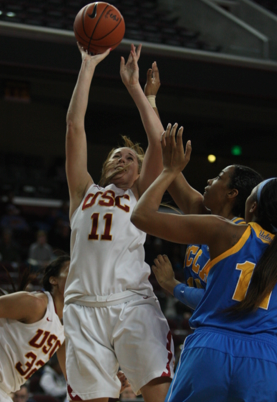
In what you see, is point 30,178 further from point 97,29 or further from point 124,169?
point 124,169

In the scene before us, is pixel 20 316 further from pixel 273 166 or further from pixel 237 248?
pixel 273 166

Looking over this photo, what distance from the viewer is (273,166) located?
804 cm

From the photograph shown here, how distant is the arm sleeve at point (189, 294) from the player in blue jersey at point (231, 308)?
0.35 m

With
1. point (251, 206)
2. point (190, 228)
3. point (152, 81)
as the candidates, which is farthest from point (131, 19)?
point (190, 228)

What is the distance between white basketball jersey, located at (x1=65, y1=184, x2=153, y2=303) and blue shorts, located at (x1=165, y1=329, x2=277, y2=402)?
65 cm

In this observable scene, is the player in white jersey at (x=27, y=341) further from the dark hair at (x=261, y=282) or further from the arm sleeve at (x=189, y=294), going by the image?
the dark hair at (x=261, y=282)

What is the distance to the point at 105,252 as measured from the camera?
2.47 m

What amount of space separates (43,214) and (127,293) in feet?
30.0

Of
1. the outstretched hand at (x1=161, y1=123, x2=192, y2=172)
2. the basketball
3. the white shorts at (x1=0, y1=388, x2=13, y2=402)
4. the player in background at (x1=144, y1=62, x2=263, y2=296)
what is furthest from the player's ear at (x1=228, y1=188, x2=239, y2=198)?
the white shorts at (x1=0, y1=388, x2=13, y2=402)

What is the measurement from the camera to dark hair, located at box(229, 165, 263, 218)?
2549mm

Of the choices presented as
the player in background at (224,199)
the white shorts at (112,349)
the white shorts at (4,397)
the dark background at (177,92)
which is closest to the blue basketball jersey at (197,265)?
the player in background at (224,199)

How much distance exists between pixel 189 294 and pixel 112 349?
438 mm

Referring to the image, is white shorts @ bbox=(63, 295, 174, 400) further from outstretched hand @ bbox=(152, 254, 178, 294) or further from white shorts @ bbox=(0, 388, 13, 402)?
white shorts @ bbox=(0, 388, 13, 402)

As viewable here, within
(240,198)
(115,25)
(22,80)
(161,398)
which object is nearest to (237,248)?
(240,198)
